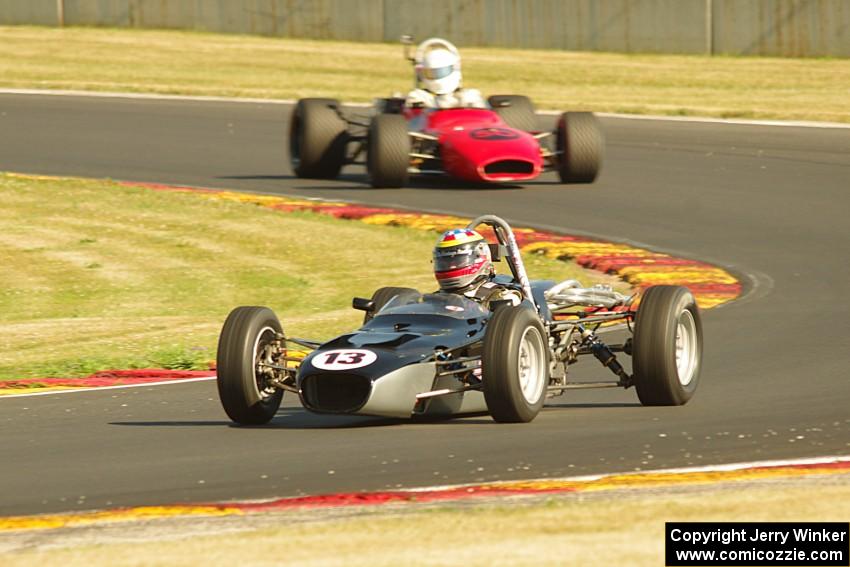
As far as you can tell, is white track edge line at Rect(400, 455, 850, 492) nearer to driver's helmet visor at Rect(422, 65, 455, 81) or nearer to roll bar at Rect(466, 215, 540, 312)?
roll bar at Rect(466, 215, 540, 312)

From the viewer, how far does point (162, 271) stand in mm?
17625

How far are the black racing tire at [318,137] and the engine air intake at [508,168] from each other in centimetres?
217

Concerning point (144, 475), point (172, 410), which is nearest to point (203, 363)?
point (172, 410)

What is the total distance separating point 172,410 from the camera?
1073cm

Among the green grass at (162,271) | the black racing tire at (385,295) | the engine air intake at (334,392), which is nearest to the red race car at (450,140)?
the green grass at (162,271)

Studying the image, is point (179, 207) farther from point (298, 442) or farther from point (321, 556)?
point (321, 556)

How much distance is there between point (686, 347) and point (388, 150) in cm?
1142

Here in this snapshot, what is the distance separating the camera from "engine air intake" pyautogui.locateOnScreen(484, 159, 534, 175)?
845 inches

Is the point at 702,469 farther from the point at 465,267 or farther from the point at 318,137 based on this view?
the point at 318,137

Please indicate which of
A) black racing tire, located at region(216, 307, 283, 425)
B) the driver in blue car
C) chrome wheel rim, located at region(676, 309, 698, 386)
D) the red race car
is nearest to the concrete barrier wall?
the red race car

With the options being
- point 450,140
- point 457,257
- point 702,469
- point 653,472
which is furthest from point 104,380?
point 450,140

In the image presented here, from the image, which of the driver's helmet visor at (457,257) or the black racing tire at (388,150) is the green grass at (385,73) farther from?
the driver's helmet visor at (457,257)

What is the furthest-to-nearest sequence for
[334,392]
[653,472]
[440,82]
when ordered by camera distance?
[440,82], [334,392], [653,472]

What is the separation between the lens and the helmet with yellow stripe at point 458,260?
1041 centimetres
